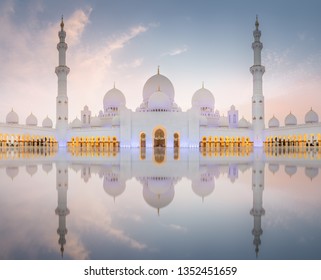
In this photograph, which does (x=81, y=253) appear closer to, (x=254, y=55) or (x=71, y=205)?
(x=71, y=205)

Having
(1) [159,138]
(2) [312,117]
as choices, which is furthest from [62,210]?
(2) [312,117]

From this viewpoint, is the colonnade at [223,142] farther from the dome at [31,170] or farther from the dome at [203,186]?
the dome at [203,186]

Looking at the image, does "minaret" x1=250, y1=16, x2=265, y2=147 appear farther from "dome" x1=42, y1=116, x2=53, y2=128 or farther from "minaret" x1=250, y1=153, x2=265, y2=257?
"minaret" x1=250, y1=153, x2=265, y2=257

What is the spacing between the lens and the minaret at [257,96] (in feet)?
102

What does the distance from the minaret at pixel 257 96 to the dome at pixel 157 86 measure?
9.41 meters

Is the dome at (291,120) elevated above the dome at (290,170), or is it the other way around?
the dome at (291,120)

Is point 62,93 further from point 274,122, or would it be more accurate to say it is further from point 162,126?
point 274,122

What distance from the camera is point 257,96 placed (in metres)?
31.2

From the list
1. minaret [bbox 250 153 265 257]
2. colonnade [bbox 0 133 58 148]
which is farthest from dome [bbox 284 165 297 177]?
colonnade [bbox 0 133 58 148]

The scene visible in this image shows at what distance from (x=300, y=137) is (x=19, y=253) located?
31.3m

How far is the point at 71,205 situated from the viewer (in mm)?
2797

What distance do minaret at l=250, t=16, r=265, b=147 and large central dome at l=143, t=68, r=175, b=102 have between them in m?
9.42

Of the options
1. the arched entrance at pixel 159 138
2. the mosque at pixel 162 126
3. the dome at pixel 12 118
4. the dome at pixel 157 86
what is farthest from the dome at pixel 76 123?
the arched entrance at pixel 159 138

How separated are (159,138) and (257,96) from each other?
12.3 m
